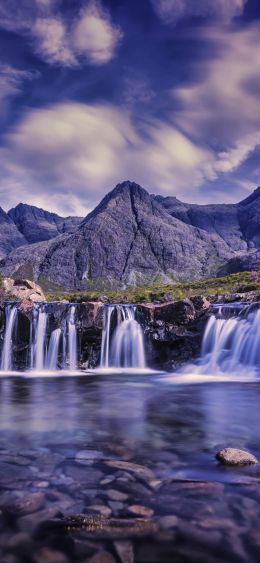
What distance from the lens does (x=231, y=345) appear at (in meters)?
29.4

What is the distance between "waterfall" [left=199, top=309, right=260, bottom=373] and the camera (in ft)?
91.9

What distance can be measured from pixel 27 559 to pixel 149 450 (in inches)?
213

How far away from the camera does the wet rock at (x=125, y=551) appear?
5.73 meters

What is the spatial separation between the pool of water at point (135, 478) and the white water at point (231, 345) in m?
9.72

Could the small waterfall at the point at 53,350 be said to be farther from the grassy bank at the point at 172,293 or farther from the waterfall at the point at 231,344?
the grassy bank at the point at 172,293

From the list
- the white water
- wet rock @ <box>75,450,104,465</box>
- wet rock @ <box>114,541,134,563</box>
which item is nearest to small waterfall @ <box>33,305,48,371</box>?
the white water

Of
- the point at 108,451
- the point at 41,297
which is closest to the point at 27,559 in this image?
the point at 108,451

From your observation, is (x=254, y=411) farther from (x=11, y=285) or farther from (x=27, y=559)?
(x=11, y=285)

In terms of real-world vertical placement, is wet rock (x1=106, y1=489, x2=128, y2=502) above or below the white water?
below

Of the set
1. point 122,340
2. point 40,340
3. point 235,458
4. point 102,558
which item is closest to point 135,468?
point 235,458

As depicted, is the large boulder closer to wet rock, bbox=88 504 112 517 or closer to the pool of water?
the pool of water

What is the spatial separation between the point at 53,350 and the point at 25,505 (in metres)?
27.8

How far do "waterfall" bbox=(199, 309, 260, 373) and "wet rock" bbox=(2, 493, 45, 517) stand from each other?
21.8 metres

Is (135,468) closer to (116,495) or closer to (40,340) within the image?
(116,495)
